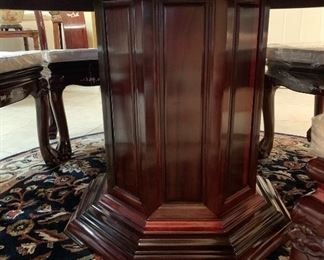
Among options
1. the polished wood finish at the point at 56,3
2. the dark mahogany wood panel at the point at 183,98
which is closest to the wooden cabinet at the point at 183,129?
the dark mahogany wood panel at the point at 183,98

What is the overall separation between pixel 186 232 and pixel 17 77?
2.67 feet

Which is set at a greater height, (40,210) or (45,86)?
(45,86)

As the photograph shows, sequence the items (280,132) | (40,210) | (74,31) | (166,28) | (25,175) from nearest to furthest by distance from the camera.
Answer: (166,28), (40,210), (25,175), (280,132), (74,31)

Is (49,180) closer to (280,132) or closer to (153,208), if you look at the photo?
(153,208)

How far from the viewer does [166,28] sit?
687 millimetres

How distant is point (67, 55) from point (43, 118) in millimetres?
304

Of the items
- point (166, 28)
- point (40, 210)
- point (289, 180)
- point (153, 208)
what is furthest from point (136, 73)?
point (289, 180)

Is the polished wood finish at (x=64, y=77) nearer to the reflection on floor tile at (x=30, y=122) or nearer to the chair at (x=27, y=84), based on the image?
the chair at (x=27, y=84)

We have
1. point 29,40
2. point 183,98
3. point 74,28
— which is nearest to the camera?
point 183,98

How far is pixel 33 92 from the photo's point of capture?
1307 mm

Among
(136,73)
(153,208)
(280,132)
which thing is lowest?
(280,132)

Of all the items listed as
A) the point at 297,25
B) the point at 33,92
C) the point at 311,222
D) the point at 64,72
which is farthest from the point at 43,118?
the point at 297,25

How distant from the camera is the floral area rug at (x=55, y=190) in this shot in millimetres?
878

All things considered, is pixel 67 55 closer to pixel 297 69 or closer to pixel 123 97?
pixel 123 97
